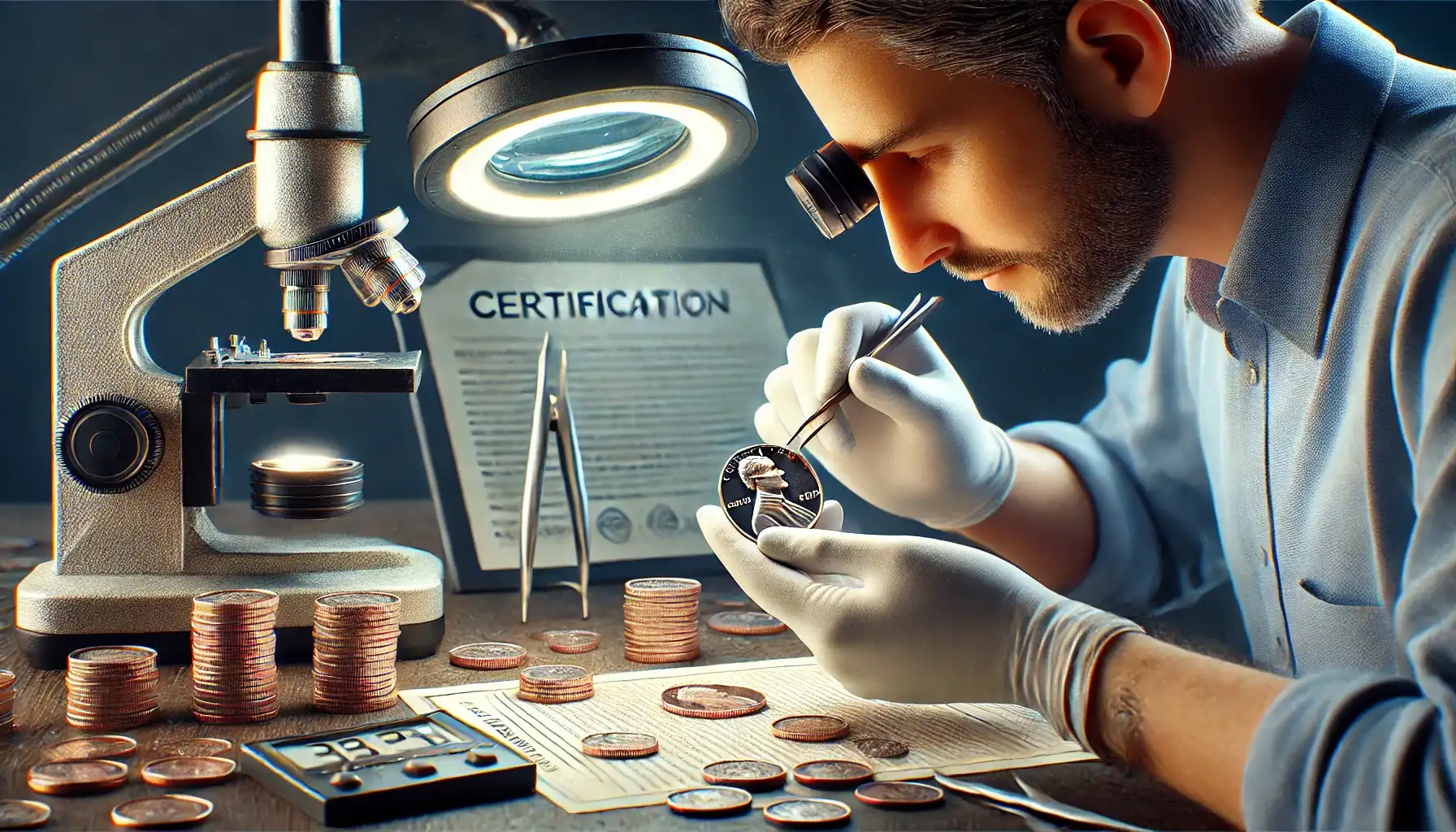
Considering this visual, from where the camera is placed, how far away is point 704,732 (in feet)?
3.87

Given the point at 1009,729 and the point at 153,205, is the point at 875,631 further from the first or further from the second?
the point at 153,205

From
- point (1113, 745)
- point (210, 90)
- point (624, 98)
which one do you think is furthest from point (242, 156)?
point (1113, 745)

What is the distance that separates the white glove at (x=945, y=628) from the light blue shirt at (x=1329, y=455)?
0.68 ft

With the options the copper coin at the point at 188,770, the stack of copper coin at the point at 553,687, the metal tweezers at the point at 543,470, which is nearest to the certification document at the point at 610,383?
the metal tweezers at the point at 543,470

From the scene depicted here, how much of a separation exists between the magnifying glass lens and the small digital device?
1.96ft

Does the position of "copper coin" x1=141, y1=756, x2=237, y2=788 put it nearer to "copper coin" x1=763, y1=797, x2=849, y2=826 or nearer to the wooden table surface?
the wooden table surface

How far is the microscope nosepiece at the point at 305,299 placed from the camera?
1407 millimetres

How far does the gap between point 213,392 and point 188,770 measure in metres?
0.52

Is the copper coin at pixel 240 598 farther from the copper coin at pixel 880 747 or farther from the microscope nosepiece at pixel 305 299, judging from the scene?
the copper coin at pixel 880 747

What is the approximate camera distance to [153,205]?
2.22 m

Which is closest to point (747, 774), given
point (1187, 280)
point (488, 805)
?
point (488, 805)

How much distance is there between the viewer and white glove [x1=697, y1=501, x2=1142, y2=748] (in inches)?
43.1

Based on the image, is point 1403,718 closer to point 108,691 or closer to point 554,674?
point 554,674

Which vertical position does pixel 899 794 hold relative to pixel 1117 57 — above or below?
below
